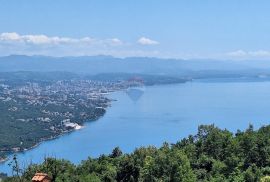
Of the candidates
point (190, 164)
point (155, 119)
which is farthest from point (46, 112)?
point (190, 164)

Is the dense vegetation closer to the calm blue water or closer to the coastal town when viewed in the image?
the calm blue water

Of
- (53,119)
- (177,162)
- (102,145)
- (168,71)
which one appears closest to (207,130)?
(177,162)

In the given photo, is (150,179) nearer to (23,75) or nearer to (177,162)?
(177,162)

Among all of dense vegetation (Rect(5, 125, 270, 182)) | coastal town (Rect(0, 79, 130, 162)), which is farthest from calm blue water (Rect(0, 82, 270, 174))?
dense vegetation (Rect(5, 125, 270, 182))

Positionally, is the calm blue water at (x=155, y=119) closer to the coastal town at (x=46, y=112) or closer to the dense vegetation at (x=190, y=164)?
the coastal town at (x=46, y=112)

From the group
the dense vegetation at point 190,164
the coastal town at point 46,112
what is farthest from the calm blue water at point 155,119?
the dense vegetation at point 190,164
